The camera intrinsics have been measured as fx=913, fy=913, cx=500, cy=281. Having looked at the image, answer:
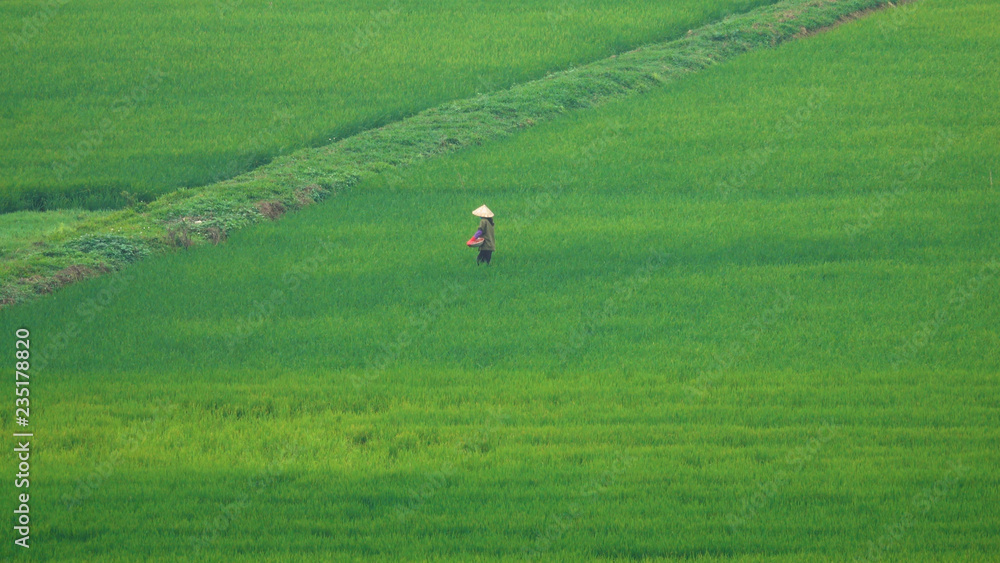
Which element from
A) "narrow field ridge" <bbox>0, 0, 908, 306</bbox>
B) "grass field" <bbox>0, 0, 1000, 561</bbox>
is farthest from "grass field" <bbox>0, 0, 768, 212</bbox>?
"grass field" <bbox>0, 0, 1000, 561</bbox>

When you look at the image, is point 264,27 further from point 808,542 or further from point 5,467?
point 808,542

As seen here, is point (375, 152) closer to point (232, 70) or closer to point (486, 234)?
point (486, 234)

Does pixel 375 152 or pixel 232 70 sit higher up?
pixel 232 70

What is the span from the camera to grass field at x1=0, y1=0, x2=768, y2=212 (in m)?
18.3

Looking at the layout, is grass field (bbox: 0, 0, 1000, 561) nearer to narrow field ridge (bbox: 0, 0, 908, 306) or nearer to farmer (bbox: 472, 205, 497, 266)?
farmer (bbox: 472, 205, 497, 266)

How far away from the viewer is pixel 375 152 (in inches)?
730

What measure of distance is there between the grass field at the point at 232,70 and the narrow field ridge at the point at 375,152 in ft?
3.30

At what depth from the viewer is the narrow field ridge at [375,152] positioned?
13.5m

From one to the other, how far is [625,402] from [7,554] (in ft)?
18.4

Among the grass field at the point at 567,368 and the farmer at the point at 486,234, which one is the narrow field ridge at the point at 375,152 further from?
the farmer at the point at 486,234

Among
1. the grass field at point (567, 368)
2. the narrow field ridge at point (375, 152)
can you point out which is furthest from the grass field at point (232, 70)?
the grass field at point (567, 368)

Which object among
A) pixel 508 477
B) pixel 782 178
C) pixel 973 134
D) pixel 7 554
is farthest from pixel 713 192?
pixel 7 554

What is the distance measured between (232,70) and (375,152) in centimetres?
732

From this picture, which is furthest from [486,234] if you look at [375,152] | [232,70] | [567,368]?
[232,70]
